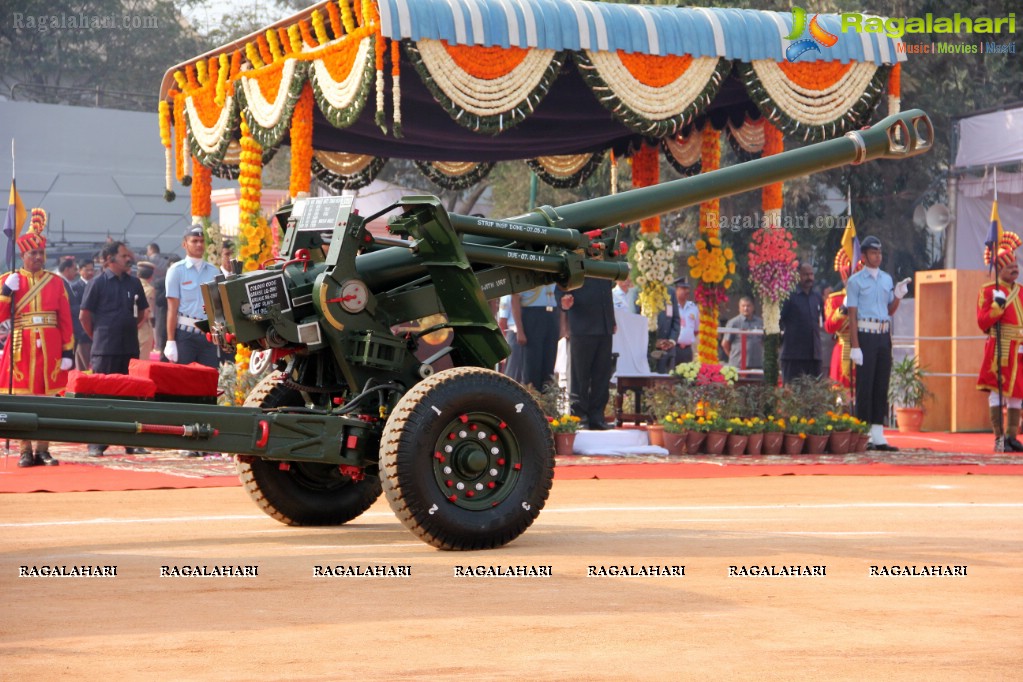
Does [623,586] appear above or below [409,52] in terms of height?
below

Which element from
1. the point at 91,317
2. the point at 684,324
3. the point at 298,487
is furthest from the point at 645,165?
the point at 298,487

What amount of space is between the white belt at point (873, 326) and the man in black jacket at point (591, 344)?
8.80ft

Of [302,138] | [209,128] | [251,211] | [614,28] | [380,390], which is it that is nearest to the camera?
[380,390]

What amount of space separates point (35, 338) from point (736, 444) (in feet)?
22.3

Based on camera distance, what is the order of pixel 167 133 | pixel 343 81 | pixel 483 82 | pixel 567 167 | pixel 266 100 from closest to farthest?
pixel 343 81 → pixel 483 82 → pixel 266 100 → pixel 167 133 → pixel 567 167

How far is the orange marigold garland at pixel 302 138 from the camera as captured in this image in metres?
14.8

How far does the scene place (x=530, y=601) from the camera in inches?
238

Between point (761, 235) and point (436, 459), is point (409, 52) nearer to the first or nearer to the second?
point (761, 235)

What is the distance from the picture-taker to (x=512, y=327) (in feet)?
59.3

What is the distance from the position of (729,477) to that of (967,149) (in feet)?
56.1

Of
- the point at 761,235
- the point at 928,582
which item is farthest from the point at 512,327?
the point at 928,582

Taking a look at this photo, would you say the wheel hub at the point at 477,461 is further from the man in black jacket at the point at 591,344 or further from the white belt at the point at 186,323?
the man in black jacket at the point at 591,344

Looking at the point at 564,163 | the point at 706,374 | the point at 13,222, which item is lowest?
the point at 706,374

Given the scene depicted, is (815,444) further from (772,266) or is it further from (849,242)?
(849,242)
